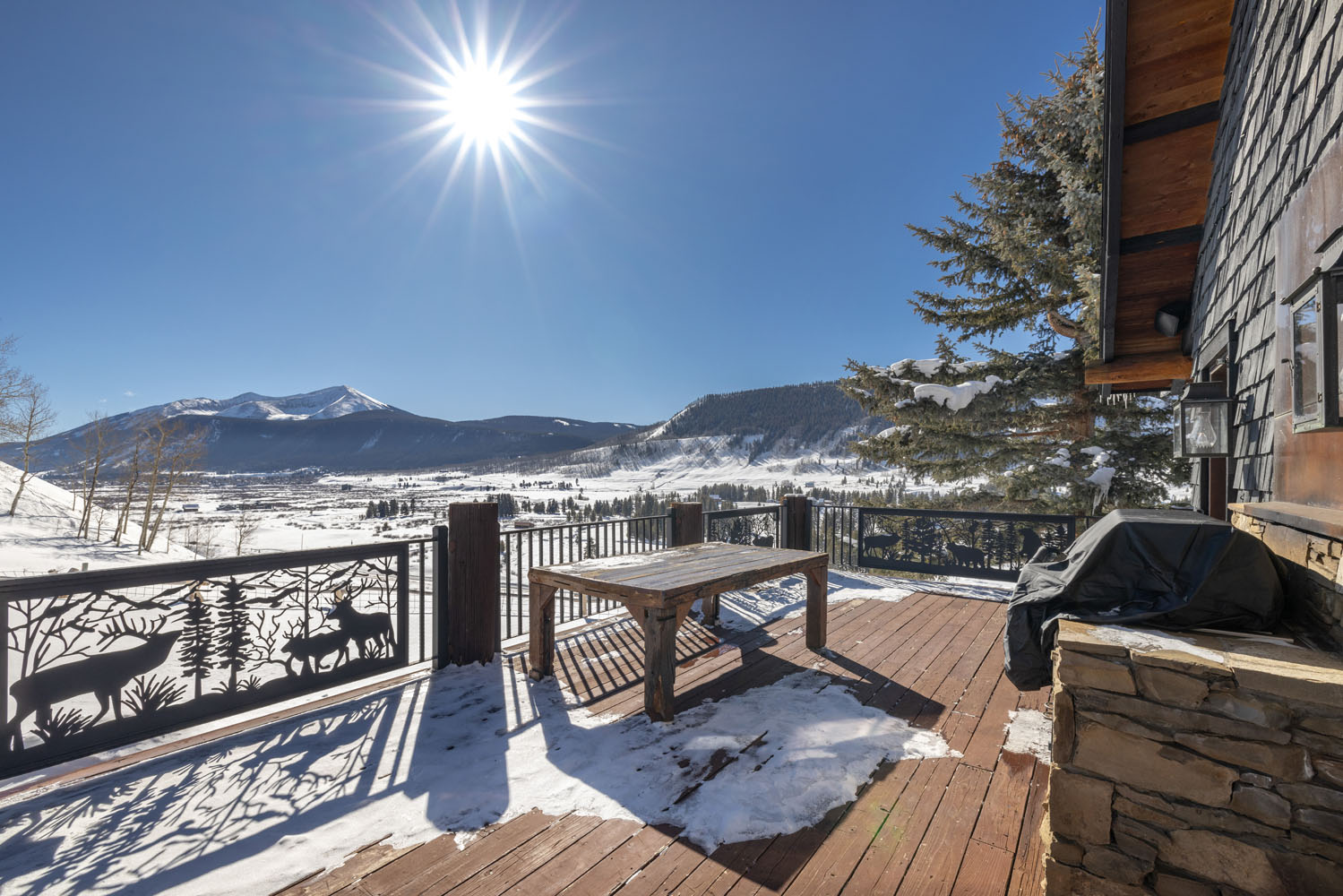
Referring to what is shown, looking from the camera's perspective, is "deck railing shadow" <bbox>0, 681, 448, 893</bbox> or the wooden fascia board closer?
"deck railing shadow" <bbox>0, 681, 448, 893</bbox>

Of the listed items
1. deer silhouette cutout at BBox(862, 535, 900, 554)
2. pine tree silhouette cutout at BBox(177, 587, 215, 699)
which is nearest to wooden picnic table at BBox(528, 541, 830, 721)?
pine tree silhouette cutout at BBox(177, 587, 215, 699)

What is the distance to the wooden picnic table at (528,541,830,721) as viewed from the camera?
288 cm

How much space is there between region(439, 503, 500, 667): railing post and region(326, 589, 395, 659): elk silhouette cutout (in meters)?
0.44

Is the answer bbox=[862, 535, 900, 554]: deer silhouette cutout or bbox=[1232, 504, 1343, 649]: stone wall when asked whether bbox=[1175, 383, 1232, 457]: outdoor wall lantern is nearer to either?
bbox=[1232, 504, 1343, 649]: stone wall

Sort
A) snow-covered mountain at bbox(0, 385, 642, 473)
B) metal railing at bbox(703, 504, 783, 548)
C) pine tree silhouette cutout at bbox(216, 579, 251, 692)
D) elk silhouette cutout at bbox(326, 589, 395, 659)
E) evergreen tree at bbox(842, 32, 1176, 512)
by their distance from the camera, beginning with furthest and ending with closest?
1. snow-covered mountain at bbox(0, 385, 642, 473)
2. evergreen tree at bbox(842, 32, 1176, 512)
3. metal railing at bbox(703, 504, 783, 548)
4. elk silhouette cutout at bbox(326, 589, 395, 659)
5. pine tree silhouette cutout at bbox(216, 579, 251, 692)

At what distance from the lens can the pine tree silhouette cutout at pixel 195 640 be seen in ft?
8.82

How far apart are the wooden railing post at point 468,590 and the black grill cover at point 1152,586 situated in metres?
3.19

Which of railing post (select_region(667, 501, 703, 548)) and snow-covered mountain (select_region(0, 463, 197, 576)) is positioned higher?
railing post (select_region(667, 501, 703, 548))

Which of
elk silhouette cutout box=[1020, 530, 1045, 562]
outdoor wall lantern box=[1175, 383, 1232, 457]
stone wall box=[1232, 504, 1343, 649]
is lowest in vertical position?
elk silhouette cutout box=[1020, 530, 1045, 562]

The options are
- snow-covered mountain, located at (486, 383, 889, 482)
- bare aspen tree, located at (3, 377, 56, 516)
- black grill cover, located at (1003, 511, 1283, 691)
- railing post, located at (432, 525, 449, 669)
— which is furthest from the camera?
snow-covered mountain, located at (486, 383, 889, 482)

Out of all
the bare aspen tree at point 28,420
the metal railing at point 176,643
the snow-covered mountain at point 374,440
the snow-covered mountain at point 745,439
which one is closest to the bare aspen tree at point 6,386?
the bare aspen tree at point 28,420

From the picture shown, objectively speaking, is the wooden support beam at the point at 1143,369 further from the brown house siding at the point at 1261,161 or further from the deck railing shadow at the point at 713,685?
the deck railing shadow at the point at 713,685

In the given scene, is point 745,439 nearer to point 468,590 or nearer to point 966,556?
point 966,556

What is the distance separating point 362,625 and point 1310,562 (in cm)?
447
